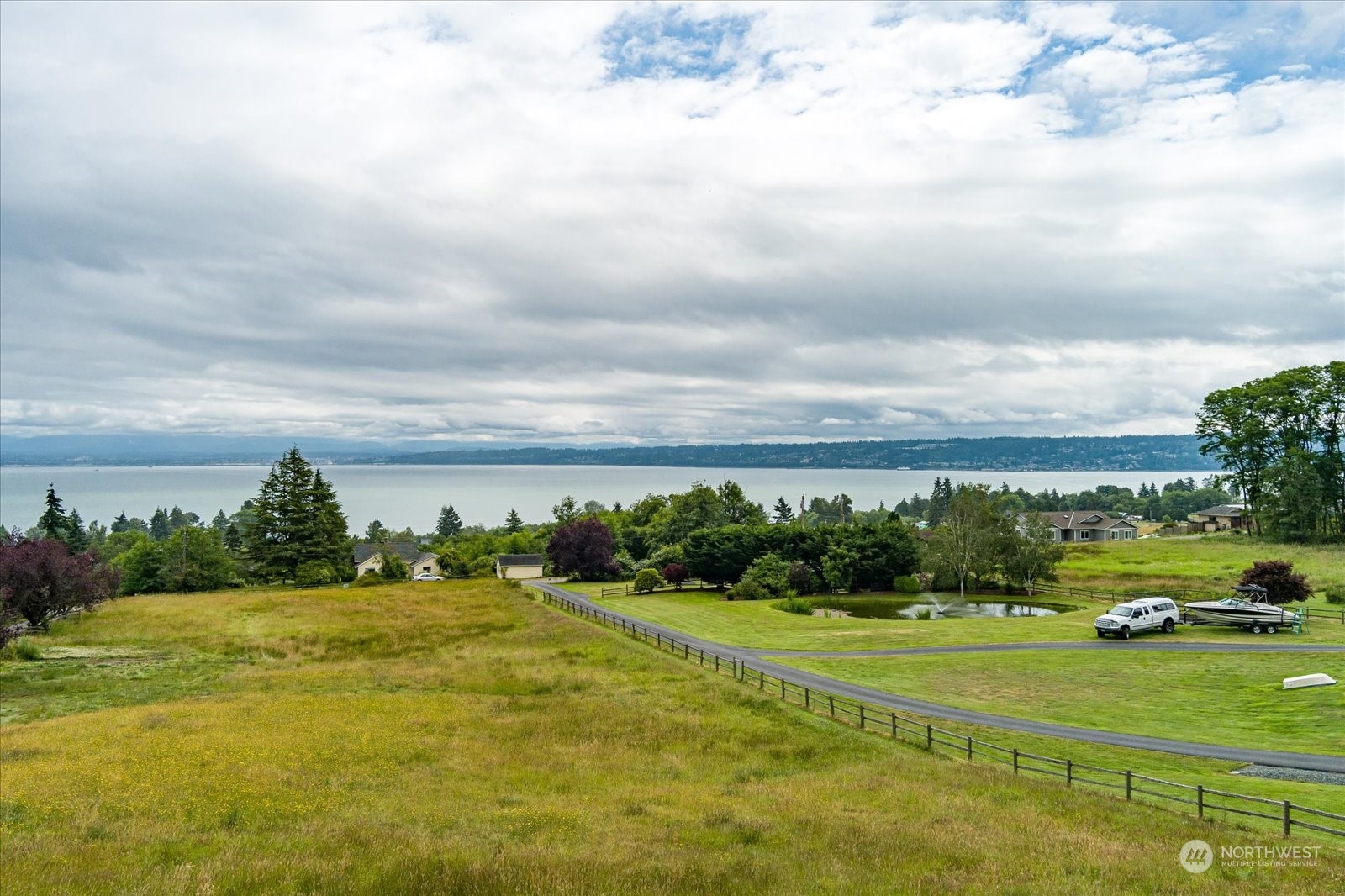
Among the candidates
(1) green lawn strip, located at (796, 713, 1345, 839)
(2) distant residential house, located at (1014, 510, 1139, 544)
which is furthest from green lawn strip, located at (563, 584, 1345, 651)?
(2) distant residential house, located at (1014, 510, 1139, 544)

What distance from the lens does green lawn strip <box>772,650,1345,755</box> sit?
25297mm

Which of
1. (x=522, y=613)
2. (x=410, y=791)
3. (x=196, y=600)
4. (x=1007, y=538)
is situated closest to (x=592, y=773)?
(x=410, y=791)

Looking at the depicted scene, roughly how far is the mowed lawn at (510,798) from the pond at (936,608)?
30558mm

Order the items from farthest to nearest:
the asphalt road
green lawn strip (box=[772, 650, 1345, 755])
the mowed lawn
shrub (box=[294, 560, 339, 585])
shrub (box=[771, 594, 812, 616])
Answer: shrub (box=[294, 560, 339, 585])
shrub (box=[771, 594, 812, 616])
green lawn strip (box=[772, 650, 1345, 755])
the asphalt road
the mowed lawn

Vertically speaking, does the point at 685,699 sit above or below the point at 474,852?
below

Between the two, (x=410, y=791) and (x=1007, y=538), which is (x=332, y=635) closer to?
(x=410, y=791)

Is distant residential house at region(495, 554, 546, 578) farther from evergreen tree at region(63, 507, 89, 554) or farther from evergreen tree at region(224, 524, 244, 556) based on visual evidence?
evergreen tree at region(224, 524, 244, 556)

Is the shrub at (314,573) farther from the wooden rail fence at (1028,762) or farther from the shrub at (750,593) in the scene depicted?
→ the wooden rail fence at (1028,762)

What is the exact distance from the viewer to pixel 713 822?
53.8 ft

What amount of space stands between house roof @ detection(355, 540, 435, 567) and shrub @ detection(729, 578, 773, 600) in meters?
64.8

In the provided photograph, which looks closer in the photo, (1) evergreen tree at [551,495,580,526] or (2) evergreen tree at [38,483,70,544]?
(2) evergreen tree at [38,483,70,544]

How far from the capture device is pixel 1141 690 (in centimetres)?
3122

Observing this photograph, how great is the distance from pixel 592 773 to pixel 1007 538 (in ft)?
191

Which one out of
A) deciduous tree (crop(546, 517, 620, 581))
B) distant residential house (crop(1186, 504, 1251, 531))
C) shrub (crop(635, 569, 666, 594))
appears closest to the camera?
shrub (crop(635, 569, 666, 594))
